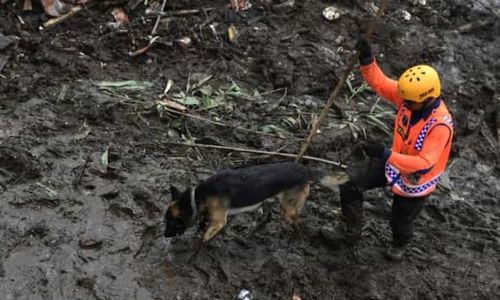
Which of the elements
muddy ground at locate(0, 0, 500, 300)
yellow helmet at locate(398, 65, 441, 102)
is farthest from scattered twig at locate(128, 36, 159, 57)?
yellow helmet at locate(398, 65, 441, 102)

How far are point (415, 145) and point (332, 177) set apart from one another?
0.93 metres

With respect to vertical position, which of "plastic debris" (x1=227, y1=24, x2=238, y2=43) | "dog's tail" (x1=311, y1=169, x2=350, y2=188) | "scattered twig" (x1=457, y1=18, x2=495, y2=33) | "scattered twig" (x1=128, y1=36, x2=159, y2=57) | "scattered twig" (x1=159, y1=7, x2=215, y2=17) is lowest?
"scattered twig" (x1=457, y1=18, x2=495, y2=33)

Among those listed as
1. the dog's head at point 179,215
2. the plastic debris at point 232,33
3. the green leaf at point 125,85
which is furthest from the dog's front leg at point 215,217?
the plastic debris at point 232,33

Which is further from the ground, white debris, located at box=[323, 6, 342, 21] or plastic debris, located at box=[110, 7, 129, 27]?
plastic debris, located at box=[110, 7, 129, 27]

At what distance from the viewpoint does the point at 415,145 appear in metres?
5.82

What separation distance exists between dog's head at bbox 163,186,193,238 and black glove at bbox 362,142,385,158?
1688mm

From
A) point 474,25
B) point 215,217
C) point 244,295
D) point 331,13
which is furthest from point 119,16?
point 474,25

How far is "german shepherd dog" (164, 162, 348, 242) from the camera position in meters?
6.07

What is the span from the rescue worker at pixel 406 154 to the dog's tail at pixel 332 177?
8cm

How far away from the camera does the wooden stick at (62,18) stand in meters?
9.00

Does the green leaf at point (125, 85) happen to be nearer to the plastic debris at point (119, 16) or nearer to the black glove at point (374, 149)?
the plastic debris at point (119, 16)

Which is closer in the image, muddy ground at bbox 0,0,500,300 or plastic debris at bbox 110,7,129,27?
muddy ground at bbox 0,0,500,300

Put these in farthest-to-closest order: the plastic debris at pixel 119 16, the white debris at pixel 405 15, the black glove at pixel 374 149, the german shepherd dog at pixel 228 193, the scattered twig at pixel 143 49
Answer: the white debris at pixel 405 15, the plastic debris at pixel 119 16, the scattered twig at pixel 143 49, the german shepherd dog at pixel 228 193, the black glove at pixel 374 149

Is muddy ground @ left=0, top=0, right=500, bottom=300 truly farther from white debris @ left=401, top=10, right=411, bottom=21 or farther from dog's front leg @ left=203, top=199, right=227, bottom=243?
dog's front leg @ left=203, top=199, right=227, bottom=243
